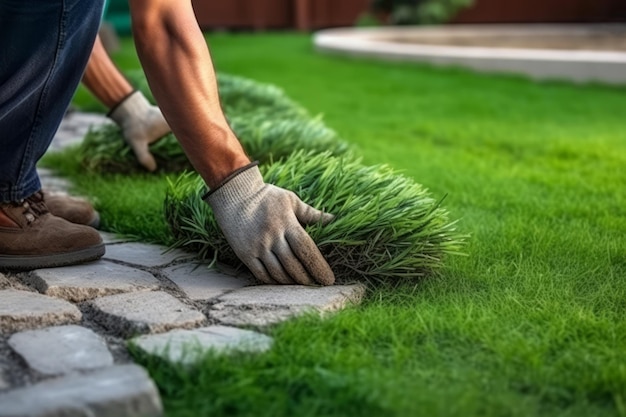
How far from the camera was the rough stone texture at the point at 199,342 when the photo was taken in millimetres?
1602

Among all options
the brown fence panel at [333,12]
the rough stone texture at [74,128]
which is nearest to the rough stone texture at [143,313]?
the rough stone texture at [74,128]

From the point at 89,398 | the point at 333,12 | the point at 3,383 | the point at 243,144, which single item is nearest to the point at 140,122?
the point at 243,144

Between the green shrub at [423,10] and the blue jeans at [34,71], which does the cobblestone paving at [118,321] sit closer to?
the blue jeans at [34,71]

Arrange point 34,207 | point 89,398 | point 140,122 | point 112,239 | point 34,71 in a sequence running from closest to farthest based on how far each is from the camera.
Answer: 1. point 89,398
2. point 34,71
3. point 34,207
4. point 112,239
5. point 140,122

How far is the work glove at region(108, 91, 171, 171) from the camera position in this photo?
129 inches

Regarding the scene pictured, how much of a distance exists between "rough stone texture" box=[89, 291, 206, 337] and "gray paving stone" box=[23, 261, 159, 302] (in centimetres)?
6

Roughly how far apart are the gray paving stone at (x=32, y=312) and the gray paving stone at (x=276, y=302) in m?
0.29

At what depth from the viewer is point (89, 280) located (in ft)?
6.82

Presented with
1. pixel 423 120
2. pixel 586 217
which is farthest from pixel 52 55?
pixel 423 120

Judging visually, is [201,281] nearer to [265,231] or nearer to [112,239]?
[265,231]

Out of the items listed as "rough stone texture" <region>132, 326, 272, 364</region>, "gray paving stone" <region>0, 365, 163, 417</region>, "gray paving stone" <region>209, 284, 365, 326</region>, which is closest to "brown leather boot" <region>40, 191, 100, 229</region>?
"gray paving stone" <region>209, 284, 365, 326</region>

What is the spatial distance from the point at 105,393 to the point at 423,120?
381cm

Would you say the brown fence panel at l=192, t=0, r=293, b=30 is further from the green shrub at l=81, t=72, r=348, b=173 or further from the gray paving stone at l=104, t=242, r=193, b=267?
the gray paving stone at l=104, t=242, r=193, b=267

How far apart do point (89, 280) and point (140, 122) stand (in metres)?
1.31
